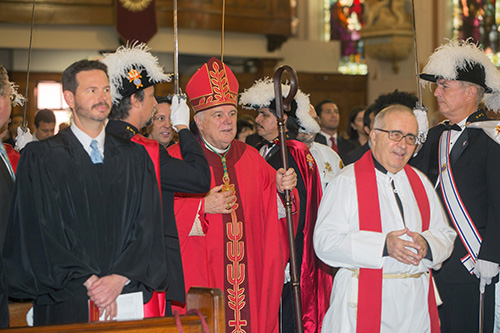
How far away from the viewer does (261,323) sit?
4512 mm

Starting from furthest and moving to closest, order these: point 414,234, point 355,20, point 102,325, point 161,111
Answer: point 355,20
point 161,111
point 414,234
point 102,325

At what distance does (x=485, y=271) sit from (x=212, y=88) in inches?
82.3

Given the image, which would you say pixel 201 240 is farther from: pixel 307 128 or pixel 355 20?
pixel 355 20

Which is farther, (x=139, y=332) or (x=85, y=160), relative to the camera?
(x=85, y=160)

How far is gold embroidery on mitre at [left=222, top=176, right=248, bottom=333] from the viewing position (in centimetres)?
446

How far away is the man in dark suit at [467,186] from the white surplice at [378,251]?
0.61 m

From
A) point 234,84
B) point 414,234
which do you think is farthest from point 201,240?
point 414,234

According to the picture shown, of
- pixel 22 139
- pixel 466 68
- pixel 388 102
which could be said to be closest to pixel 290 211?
pixel 466 68

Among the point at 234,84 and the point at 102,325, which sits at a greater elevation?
the point at 234,84

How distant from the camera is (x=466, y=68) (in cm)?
474

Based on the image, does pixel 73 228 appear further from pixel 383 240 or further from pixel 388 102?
pixel 388 102

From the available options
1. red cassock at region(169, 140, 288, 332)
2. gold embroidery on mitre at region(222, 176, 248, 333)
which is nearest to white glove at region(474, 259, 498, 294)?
red cassock at region(169, 140, 288, 332)

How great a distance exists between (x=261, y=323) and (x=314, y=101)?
9.87 metres

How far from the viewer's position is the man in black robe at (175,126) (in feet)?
11.8
